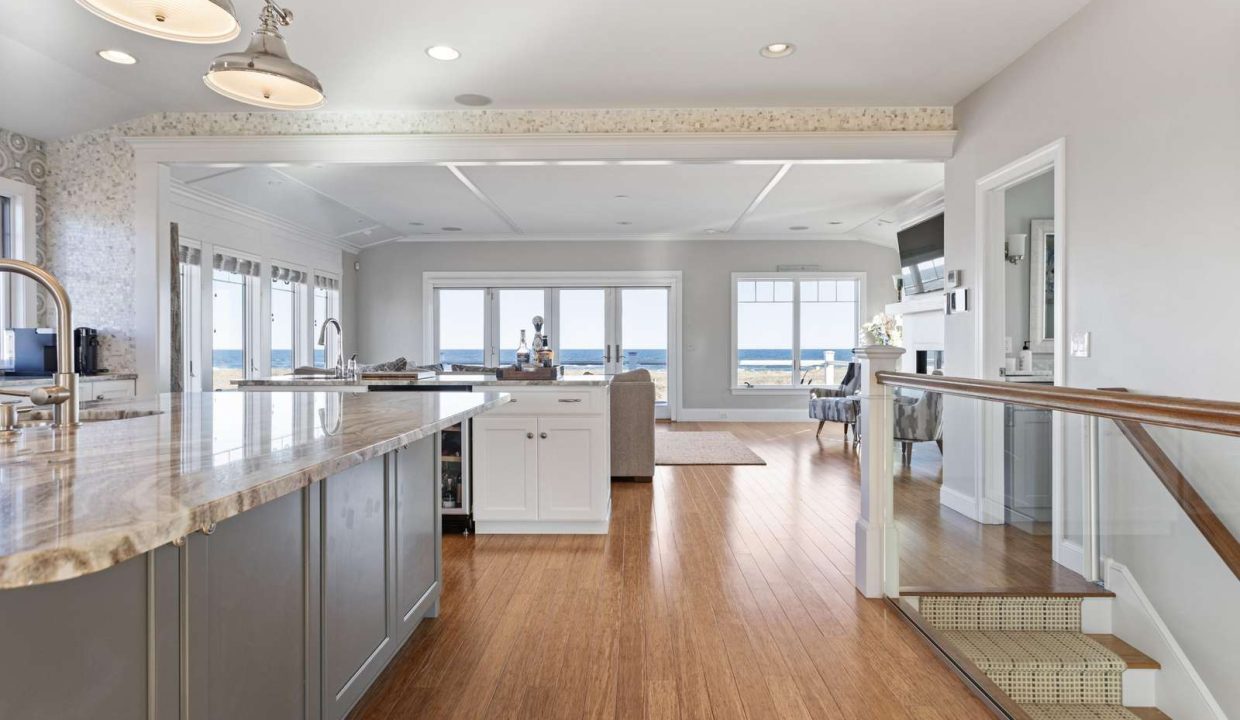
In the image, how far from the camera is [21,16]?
3.05 m

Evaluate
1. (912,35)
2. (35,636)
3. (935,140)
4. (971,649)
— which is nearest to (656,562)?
(971,649)

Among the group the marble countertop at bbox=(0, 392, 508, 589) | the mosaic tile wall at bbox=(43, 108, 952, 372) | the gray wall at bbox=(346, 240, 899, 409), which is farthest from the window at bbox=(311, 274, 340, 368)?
the marble countertop at bbox=(0, 392, 508, 589)

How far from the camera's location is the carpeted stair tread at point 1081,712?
7.72 ft

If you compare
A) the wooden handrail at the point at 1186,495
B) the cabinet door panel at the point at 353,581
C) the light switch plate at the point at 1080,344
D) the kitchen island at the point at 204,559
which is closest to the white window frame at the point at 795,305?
the light switch plate at the point at 1080,344

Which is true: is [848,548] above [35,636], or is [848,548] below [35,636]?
below

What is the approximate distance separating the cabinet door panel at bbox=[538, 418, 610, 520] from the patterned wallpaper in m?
3.59

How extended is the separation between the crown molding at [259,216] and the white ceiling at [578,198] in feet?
0.15

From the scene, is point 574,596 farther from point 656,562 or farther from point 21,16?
point 21,16

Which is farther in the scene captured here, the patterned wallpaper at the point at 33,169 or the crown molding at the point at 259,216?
the crown molding at the point at 259,216

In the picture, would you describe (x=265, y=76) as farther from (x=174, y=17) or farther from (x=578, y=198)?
(x=578, y=198)

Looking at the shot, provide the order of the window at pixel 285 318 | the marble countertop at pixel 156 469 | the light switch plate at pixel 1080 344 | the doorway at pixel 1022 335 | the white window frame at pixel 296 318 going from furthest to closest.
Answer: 1. the window at pixel 285 318
2. the white window frame at pixel 296 318
3. the light switch plate at pixel 1080 344
4. the doorway at pixel 1022 335
5. the marble countertop at pixel 156 469

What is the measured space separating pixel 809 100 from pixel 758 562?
2874 millimetres

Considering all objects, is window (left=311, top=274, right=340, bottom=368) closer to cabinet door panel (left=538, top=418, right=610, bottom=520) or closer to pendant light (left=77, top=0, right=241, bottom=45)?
cabinet door panel (left=538, top=418, right=610, bottom=520)

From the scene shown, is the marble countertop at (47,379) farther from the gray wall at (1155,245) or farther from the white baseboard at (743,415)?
the white baseboard at (743,415)
